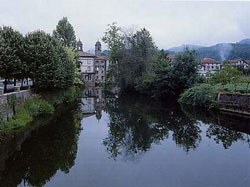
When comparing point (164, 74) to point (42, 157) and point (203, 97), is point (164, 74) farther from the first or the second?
point (42, 157)

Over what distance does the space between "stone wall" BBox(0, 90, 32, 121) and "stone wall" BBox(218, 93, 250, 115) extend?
56.9ft

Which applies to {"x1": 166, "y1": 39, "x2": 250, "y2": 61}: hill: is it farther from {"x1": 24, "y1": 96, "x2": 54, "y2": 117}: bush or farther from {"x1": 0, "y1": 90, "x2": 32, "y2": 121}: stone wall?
{"x1": 0, "y1": 90, "x2": 32, "y2": 121}: stone wall

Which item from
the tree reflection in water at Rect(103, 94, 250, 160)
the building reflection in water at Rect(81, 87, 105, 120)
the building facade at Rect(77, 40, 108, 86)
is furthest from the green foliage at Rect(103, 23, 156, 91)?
the building facade at Rect(77, 40, 108, 86)

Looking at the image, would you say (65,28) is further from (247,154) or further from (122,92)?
(247,154)

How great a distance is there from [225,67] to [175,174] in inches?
948

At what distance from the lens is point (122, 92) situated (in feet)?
170

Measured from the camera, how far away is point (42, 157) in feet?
39.3

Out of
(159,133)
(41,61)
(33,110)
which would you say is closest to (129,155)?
(159,133)

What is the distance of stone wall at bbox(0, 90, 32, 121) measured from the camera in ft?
52.7

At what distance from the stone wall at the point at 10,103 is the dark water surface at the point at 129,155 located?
6.33 feet

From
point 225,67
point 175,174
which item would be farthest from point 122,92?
point 175,174

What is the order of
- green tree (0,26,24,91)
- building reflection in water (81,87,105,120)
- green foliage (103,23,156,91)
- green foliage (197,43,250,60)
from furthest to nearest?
1. green foliage (197,43,250,60)
2. green foliage (103,23,156,91)
3. building reflection in water (81,87,105,120)
4. green tree (0,26,24,91)

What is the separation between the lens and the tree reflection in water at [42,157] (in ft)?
31.6

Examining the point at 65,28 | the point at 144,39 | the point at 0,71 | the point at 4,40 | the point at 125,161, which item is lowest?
the point at 125,161
